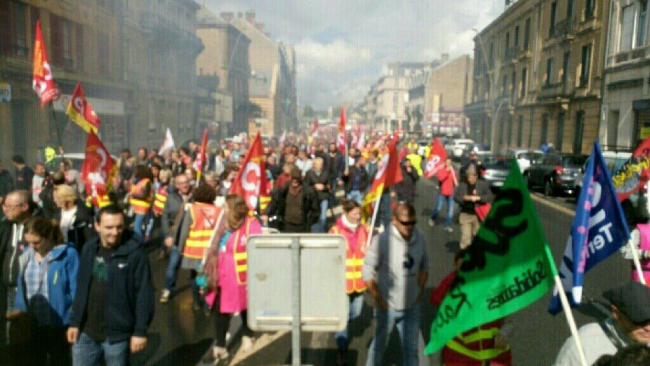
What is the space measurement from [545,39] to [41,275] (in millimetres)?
35649

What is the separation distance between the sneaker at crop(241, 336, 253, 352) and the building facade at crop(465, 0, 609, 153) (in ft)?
84.7

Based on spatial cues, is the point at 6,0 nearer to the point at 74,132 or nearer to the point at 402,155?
the point at 74,132

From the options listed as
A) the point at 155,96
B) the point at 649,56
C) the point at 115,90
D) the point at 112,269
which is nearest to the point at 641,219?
the point at 112,269

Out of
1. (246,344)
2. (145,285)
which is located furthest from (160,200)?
(145,285)

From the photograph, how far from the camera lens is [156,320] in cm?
580

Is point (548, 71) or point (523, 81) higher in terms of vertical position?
point (548, 71)

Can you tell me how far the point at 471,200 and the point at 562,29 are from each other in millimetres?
27443

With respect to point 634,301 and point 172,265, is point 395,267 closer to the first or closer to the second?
point 634,301

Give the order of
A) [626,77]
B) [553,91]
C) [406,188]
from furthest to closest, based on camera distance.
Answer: [553,91] < [626,77] < [406,188]

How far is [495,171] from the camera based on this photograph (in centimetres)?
1995

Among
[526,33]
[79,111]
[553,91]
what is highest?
[526,33]

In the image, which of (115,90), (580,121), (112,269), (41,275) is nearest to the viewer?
(112,269)

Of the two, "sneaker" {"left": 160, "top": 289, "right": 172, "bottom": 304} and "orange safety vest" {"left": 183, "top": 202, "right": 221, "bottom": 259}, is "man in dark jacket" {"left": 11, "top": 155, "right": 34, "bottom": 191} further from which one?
"orange safety vest" {"left": 183, "top": 202, "right": 221, "bottom": 259}

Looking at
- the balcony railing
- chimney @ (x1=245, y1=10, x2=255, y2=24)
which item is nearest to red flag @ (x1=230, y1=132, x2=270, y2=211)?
the balcony railing
